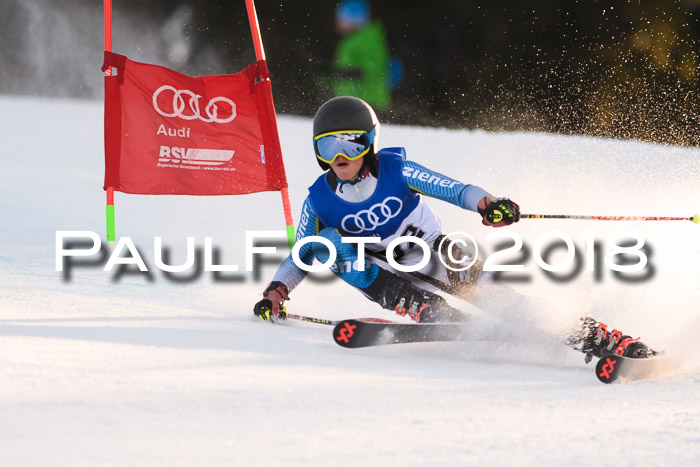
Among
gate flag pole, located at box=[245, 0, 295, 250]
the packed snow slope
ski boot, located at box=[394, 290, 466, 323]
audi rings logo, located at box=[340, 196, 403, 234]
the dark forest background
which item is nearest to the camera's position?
the packed snow slope

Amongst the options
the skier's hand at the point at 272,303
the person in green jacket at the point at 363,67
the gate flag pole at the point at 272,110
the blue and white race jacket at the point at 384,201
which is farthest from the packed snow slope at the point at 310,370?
the person in green jacket at the point at 363,67

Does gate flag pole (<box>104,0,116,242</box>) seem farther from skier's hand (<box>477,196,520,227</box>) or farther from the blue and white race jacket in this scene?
skier's hand (<box>477,196,520,227</box>)

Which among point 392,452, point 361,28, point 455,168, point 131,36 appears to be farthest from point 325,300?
point 131,36

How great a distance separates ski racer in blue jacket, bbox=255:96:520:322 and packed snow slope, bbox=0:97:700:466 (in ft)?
0.54

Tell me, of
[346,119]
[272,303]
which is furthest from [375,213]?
[272,303]

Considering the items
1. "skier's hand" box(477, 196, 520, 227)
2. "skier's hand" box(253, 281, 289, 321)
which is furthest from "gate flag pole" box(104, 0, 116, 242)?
"skier's hand" box(477, 196, 520, 227)

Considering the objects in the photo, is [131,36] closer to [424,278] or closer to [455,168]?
[455,168]

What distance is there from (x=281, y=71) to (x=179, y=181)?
23.1ft

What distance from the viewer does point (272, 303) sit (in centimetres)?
336

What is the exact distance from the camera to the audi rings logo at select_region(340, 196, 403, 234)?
3.24 m

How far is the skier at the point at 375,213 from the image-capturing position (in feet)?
10.3
